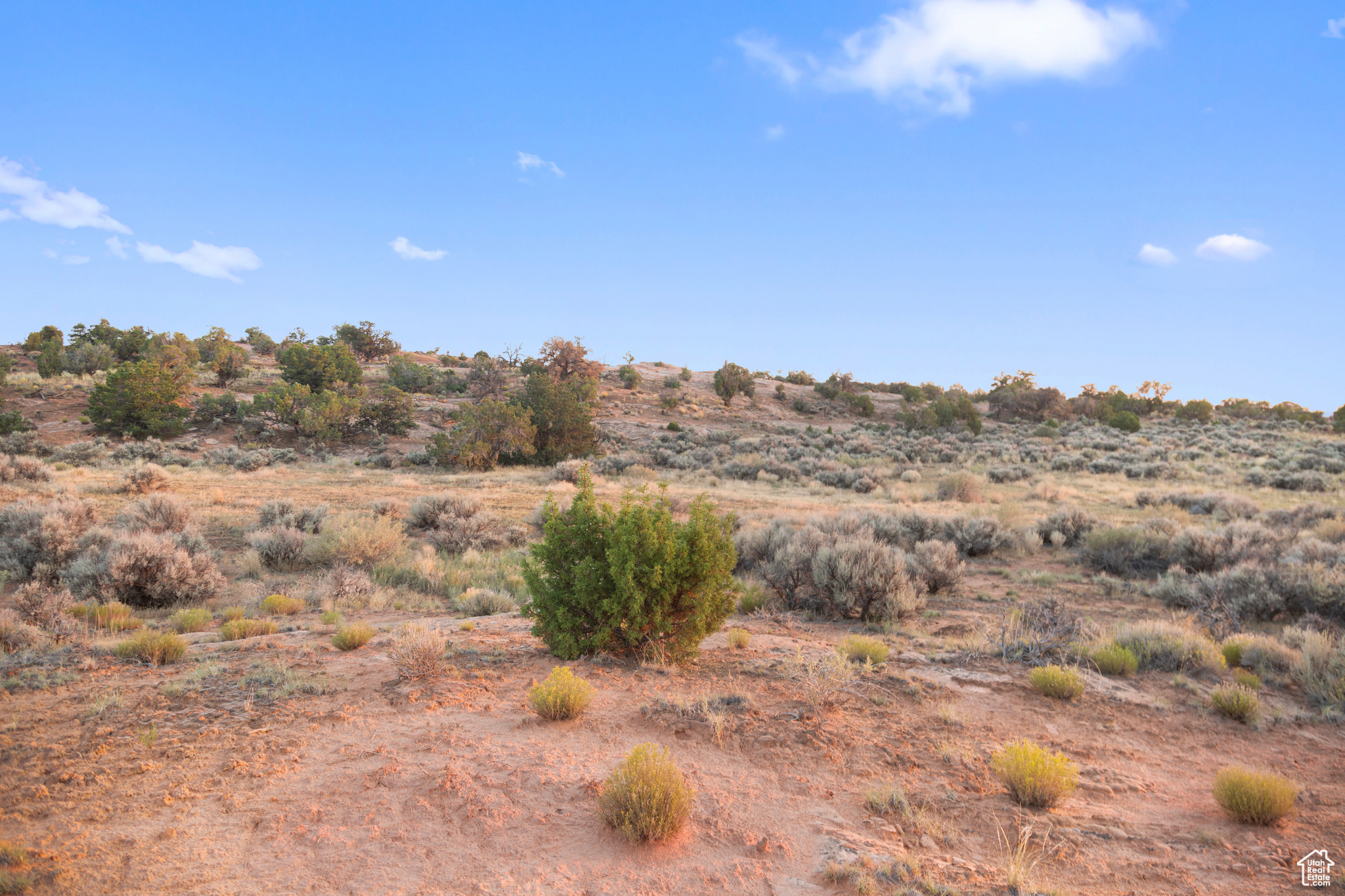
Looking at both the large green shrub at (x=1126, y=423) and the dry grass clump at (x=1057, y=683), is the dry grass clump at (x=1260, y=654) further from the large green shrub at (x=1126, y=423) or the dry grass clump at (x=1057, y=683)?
the large green shrub at (x=1126, y=423)

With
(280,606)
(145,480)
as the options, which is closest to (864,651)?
(280,606)

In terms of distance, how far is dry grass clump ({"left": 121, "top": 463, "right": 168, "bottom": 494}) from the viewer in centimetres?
1639

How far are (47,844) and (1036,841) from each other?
17.5 feet

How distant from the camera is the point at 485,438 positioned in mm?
28516

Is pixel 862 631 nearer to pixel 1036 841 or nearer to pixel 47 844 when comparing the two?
pixel 1036 841

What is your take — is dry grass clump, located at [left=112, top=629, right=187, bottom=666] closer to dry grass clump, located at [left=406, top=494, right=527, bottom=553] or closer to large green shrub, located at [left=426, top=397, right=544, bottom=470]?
dry grass clump, located at [left=406, top=494, right=527, bottom=553]

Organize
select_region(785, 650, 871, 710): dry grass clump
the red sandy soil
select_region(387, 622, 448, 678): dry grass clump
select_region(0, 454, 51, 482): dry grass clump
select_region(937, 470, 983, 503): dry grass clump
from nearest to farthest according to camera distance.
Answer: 1. the red sandy soil
2. select_region(785, 650, 871, 710): dry grass clump
3. select_region(387, 622, 448, 678): dry grass clump
4. select_region(0, 454, 51, 482): dry grass clump
5. select_region(937, 470, 983, 503): dry grass clump

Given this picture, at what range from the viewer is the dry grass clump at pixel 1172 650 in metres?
6.75

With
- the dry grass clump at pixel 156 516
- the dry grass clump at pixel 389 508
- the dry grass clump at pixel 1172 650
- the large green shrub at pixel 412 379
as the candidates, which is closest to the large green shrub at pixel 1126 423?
the dry grass clump at pixel 1172 650

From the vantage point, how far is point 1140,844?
3746mm

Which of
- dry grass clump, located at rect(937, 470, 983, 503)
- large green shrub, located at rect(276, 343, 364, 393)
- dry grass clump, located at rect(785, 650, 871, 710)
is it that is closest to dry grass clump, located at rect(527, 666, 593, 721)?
dry grass clump, located at rect(785, 650, 871, 710)

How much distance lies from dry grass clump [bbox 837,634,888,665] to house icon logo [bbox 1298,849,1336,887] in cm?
331

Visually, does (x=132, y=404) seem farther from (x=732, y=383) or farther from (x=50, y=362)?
(x=732, y=383)

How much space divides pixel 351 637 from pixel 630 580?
3149mm
